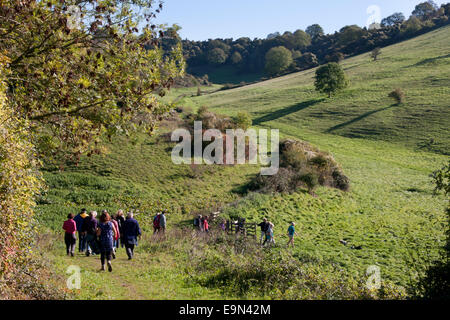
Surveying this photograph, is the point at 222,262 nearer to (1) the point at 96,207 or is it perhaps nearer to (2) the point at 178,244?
(2) the point at 178,244

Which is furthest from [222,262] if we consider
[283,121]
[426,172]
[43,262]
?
[283,121]

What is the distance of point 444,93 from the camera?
61594 millimetres

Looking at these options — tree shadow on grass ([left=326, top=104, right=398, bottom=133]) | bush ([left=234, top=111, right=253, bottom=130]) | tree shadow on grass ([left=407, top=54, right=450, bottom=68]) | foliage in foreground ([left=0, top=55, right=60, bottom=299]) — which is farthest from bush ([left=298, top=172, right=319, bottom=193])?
tree shadow on grass ([left=407, top=54, right=450, bottom=68])

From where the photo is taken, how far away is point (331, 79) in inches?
2707

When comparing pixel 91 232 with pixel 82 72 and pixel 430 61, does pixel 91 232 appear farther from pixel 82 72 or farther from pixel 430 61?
pixel 430 61

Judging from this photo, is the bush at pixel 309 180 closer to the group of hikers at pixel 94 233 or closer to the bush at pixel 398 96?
the group of hikers at pixel 94 233

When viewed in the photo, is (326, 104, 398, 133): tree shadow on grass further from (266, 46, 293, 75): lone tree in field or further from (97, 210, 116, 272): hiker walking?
(266, 46, 293, 75): lone tree in field

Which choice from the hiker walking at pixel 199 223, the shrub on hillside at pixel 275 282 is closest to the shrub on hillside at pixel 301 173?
the hiker walking at pixel 199 223

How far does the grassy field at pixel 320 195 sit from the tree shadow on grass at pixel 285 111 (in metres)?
0.42

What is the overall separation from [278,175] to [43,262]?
23862mm

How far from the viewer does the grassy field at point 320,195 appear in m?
13.3

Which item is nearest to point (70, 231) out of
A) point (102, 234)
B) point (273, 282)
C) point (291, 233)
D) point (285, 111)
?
point (102, 234)

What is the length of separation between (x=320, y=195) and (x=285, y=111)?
130 ft

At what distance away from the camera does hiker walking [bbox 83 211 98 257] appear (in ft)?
44.6
